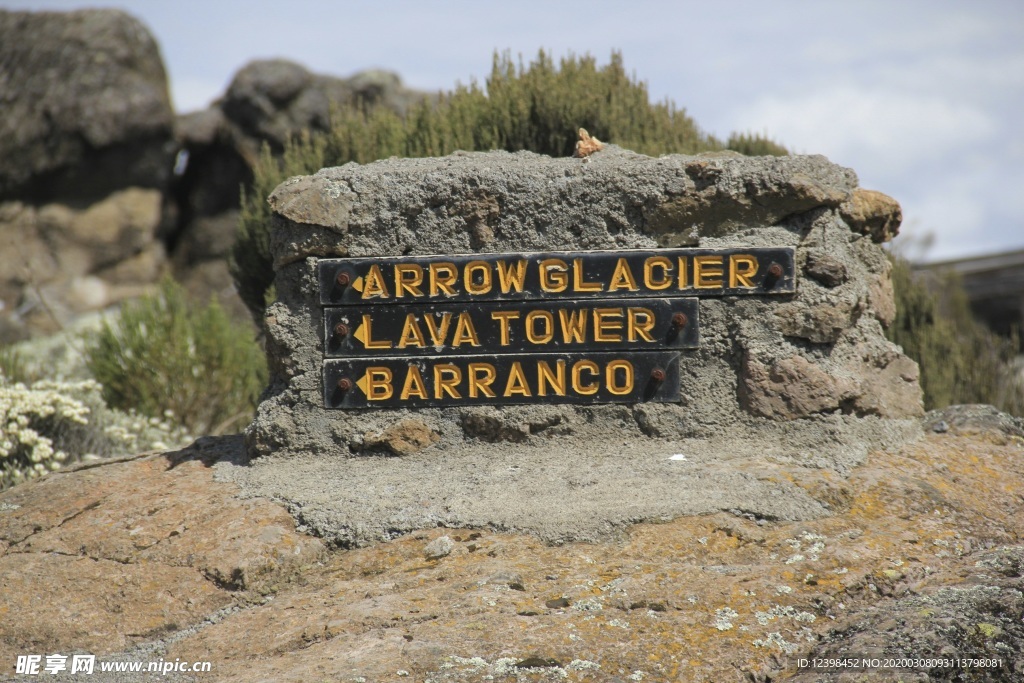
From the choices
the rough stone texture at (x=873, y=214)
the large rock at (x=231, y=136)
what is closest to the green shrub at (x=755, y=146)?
the rough stone texture at (x=873, y=214)

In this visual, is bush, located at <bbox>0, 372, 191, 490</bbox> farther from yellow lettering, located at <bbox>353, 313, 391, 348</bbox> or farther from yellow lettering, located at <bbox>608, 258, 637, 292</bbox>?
yellow lettering, located at <bbox>608, 258, 637, 292</bbox>

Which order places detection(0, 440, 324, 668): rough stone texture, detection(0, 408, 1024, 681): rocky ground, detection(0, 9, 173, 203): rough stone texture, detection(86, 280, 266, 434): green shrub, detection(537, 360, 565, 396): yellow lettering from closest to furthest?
detection(0, 408, 1024, 681): rocky ground, detection(0, 440, 324, 668): rough stone texture, detection(537, 360, 565, 396): yellow lettering, detection(86, 280, 266, 434): green shrub, detection(0, 9, 173, 203): rough stone texture

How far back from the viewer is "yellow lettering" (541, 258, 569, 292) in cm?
416

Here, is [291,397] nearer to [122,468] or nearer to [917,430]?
[122,468]

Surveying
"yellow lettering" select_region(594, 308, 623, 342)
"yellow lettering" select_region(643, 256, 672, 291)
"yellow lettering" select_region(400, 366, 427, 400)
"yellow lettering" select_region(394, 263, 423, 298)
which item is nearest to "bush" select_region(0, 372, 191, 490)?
"yellow lettering" select_region(400, 366, 427, 400)

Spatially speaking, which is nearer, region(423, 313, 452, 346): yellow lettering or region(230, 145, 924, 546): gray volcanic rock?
region(230, 145, 924, 546): gray volcanic rock

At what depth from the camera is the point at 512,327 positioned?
418cm

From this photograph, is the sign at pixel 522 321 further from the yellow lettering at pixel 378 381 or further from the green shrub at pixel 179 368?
the green shrub at pixel 179 368

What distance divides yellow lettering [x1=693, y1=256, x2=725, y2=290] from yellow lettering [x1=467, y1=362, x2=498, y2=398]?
2.97 ft

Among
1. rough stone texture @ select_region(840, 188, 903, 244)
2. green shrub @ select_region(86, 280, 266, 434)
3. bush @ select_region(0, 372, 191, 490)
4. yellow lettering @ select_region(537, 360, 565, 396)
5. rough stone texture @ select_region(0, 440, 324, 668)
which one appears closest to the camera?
rough stone texture @ select_region(0, 440, 324, 668)

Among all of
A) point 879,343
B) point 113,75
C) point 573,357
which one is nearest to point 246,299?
point 573,357

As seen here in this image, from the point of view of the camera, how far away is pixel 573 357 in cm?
416

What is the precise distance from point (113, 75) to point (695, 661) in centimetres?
1472

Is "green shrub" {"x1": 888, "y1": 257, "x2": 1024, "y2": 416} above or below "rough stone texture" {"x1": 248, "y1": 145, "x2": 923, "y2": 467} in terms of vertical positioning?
below
